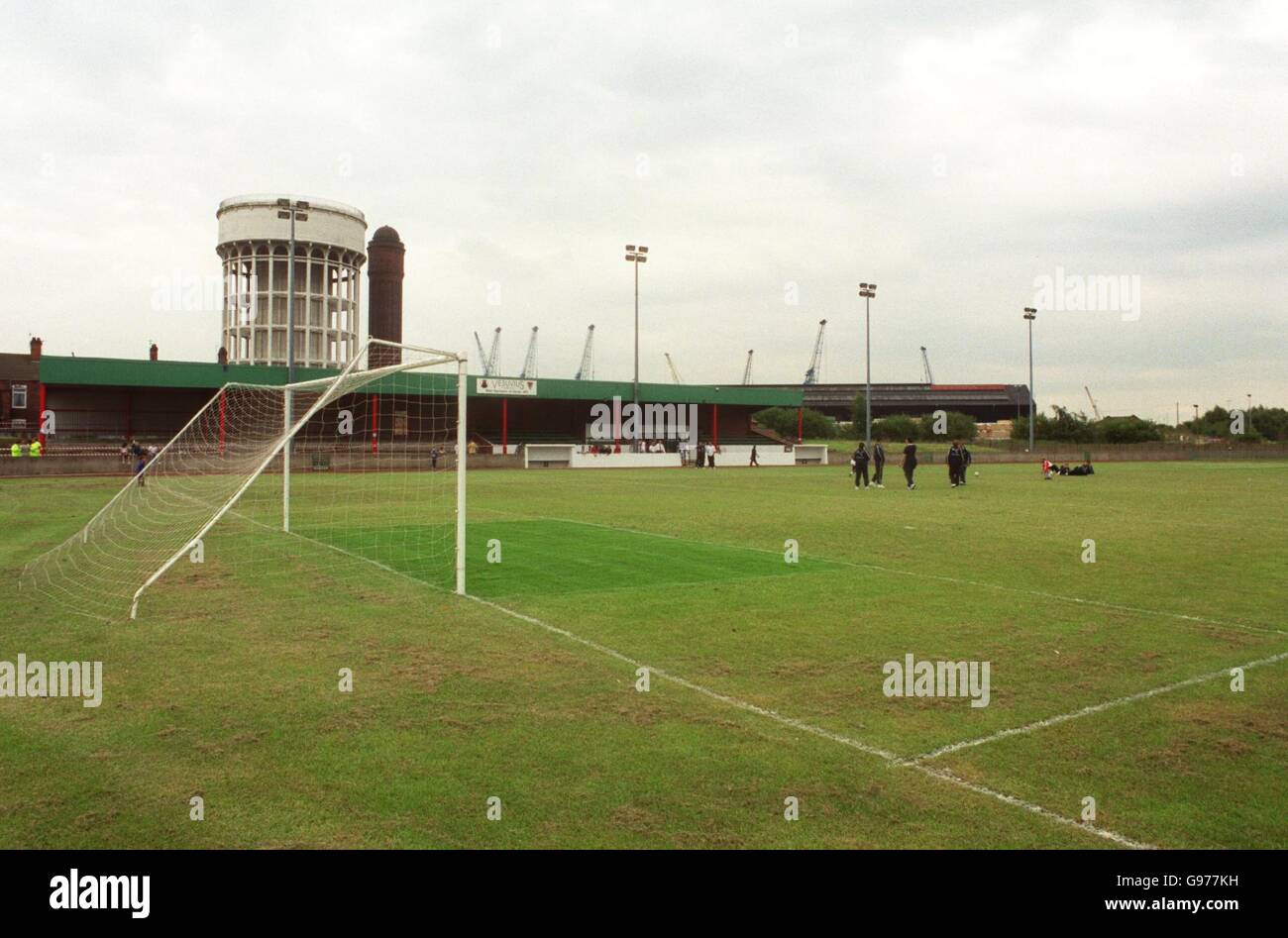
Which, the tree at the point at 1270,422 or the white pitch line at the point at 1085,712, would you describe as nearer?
the white pitch line at the point at 1085,712

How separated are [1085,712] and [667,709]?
308 cm

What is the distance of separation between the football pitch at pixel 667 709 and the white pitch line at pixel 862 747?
0.02 meters

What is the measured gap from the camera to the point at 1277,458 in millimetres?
74500

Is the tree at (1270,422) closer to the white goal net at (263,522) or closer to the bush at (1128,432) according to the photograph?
the bush at (1128,432)

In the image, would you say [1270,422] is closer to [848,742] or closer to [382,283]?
[382,283]

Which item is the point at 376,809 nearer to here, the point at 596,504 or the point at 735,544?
the point at 735,544

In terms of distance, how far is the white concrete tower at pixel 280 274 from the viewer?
72.2 metres

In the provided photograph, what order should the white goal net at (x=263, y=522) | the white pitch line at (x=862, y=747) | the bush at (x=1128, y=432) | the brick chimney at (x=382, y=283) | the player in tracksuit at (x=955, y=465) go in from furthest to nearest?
1. the bush at (x=1128, y=432)
2. the brick chimney at (x=382, y=283)
3. the player in tracksuit at (x=955, y=465)
4. the white goal net at (x=263, y=522)
5. the white pitch line at (x=862, y=747)

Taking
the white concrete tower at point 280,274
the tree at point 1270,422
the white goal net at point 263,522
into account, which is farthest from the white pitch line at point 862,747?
the tree at point 1270,422

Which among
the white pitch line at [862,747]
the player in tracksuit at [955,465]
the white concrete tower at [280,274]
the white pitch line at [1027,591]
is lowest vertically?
the white pitch line at [862,747]

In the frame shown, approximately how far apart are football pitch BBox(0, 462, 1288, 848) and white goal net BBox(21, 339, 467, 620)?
0.49m

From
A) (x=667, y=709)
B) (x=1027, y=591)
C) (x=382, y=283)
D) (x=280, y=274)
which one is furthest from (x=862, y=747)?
(x=382, y=283)

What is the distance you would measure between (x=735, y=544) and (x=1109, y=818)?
37.0 feet
